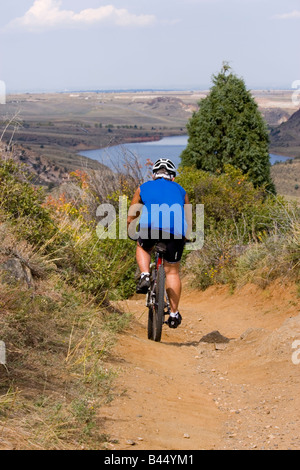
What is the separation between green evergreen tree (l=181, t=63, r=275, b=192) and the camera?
21.3 meters

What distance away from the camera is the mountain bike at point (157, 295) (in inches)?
292

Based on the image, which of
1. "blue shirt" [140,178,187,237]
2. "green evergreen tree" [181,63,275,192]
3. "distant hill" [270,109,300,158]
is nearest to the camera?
"blue shirt" [140,178,187,237]

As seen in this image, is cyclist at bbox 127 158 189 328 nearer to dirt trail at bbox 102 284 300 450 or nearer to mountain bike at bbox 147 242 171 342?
mountain bike at bbox 147 242 171 342

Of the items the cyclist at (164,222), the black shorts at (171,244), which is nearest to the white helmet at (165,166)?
the cyclist at (164,222)

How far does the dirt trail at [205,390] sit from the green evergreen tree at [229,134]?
1171cm

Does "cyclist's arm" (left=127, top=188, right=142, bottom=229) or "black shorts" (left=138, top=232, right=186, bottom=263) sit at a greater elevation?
"cyclist's arm" (left=127, top=188, right=142, bottom=229)

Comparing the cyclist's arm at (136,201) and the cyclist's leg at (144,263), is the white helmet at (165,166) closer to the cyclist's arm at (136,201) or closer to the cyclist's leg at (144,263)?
Result: the cyclist's arm at (136,201)

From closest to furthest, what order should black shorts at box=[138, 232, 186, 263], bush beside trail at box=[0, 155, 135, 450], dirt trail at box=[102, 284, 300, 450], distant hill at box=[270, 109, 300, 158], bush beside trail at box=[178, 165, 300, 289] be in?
bush beside trail at box=[0, 155, 135, 450] < dirt trail at box=[102, 284, 300, 450] < black shorts at box=[138, 232, 186, 263] < bush beside trail at box=[178, 165, 300, 289] < distant hill at box=[270, 109, 300, 158]

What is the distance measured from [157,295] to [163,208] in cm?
101

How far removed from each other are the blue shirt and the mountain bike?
260 millimetres

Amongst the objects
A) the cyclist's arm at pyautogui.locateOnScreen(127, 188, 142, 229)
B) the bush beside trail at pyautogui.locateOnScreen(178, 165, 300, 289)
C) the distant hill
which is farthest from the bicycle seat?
the distant hill

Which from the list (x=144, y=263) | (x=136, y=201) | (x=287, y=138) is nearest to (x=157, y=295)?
(x=144, y=263)

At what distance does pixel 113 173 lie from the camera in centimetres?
1906
